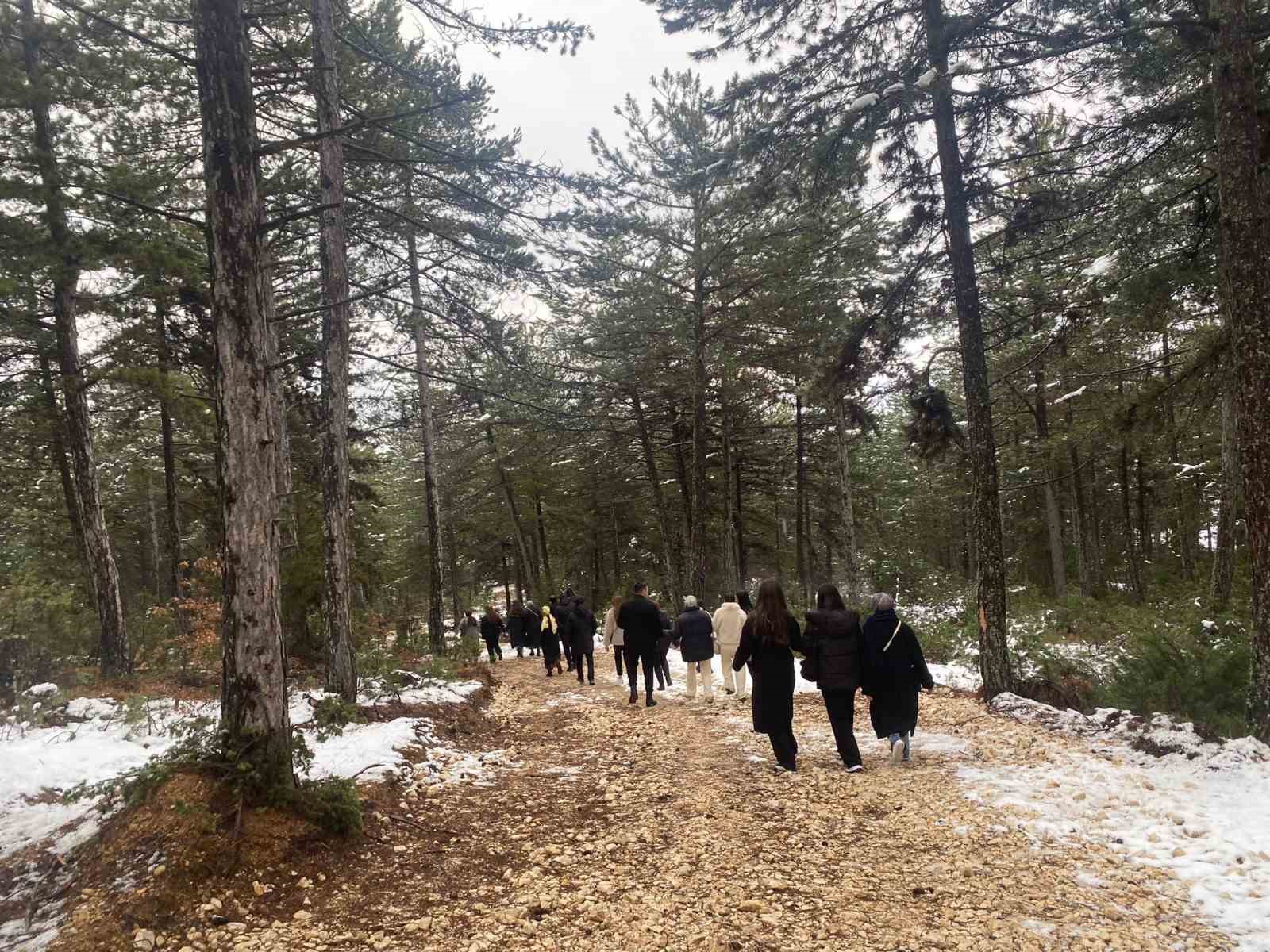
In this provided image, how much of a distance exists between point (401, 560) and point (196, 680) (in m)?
23.4

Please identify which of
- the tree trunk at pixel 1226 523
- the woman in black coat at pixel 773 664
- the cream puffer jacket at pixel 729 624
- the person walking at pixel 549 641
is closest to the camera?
the woman in black coat at pixel 773 664

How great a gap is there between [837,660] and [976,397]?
4506mm

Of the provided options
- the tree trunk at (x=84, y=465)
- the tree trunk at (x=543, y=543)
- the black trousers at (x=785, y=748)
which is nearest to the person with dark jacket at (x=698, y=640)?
the black trousers at (x=785, y=748)

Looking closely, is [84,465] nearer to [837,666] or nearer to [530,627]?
[837,666]

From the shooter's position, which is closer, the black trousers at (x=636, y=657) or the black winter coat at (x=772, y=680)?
the black winter coat at (x=772, y=680)

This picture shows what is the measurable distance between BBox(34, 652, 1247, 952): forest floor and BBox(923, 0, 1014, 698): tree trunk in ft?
7.13

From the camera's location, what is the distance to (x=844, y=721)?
7.14 metres

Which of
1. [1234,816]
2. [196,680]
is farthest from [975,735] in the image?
[196,680]

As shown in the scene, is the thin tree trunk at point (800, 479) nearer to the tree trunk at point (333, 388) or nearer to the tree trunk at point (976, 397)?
the tree trunk at point (976, 397)

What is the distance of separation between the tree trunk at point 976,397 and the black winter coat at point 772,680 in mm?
3357

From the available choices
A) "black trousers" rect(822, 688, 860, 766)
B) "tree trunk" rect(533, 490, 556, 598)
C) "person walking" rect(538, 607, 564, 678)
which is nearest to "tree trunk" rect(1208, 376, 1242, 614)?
"black trousers" rect(822, 688, 860, 766)

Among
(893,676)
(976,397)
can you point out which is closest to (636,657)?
(893,676)

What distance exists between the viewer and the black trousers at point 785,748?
7176 millimetres

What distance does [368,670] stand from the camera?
10758mm
